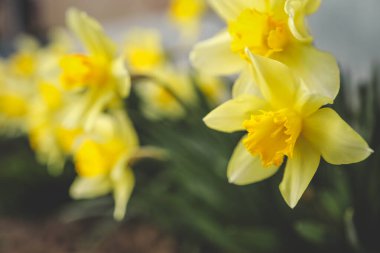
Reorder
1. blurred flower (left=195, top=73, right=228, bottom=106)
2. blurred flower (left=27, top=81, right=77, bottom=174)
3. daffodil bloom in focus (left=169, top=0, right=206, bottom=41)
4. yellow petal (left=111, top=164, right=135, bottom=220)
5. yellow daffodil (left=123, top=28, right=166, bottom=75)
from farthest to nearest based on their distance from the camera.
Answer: daffodil bloom in focus (left=169, top=0, right=206, bottom=41) < yellow daffodil (left=123, top=28, right=166, bottom=75) < blurred flower (left=195, top=73, right=228, bottom=106) < blurred flower (left=27, top=81, right=77, bottom=174) < yellow petal (left=111, top=164, right=135, bottom=220)

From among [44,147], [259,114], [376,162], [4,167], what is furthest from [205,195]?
[4,167]

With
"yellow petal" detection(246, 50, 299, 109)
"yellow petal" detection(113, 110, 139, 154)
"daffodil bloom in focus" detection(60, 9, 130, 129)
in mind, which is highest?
"yellow petal" detection(246, 50, 299, 109)

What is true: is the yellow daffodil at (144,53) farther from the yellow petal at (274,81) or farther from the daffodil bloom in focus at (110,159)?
the yellow petal at (274,81)

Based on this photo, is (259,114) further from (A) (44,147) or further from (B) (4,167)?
(B) (4,167)

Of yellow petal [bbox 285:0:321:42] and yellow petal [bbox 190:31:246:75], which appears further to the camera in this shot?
yellow petal [bbox 190:31:246:75]

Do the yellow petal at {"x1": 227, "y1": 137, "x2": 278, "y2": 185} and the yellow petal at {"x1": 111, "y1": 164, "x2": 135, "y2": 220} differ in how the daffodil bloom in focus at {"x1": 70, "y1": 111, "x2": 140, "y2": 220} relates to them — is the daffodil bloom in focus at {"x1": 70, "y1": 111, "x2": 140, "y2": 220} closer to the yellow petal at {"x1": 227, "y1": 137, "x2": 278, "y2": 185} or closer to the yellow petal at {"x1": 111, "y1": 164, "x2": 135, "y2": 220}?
the yellow petal at {"x1": 111, "y1": 164, "x2": 135, "y2": 220}

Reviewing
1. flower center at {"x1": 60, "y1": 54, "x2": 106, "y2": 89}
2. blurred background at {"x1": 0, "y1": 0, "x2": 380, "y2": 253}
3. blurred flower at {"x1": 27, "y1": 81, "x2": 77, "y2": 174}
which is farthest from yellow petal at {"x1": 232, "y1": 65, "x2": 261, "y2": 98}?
blurred flower at {"x1": 27, "y1": 81, "x2": 77, "y2": 174}

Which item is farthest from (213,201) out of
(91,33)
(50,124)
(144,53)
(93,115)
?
(144,53)
